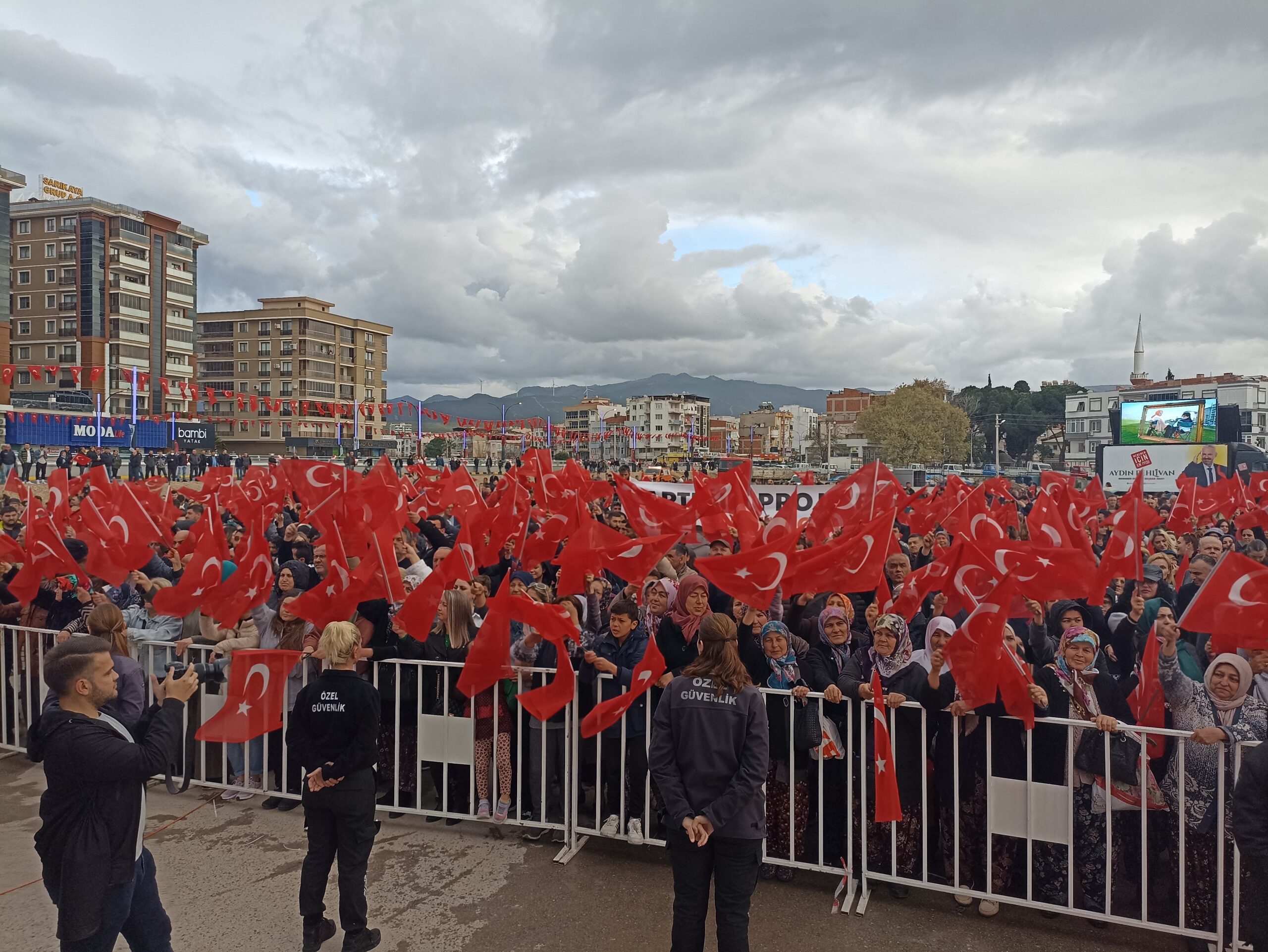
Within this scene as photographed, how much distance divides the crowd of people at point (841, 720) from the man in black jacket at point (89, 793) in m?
0.94

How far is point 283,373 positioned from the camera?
304 ft

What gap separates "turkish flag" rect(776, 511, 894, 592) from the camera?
20.3 feet

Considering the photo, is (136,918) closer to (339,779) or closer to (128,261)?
(339,779)

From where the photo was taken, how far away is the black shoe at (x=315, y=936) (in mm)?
4191

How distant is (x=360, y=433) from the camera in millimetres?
97188

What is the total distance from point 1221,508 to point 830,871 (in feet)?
41.5

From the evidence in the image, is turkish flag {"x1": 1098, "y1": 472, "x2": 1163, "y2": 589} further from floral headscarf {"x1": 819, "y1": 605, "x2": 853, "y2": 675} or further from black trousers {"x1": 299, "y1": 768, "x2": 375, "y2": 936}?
black trousers {"x1": 299, "y1": 768, "x2": 375, "y2": 936}

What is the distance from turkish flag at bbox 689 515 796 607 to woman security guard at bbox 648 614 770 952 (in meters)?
2.11

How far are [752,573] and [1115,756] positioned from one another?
241cm

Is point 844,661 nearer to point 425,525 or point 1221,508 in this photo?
point 425,525

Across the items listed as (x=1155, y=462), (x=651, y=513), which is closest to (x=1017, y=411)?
(x=1155, y=462)

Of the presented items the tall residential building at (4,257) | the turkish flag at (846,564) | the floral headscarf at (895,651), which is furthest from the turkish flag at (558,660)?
the tall residential building at (4,257)

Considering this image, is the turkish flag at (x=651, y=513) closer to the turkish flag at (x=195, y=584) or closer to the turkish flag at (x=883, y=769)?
the turkish flag at (x=195, y=584)

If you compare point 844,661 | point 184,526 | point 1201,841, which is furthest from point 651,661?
point 184,526
